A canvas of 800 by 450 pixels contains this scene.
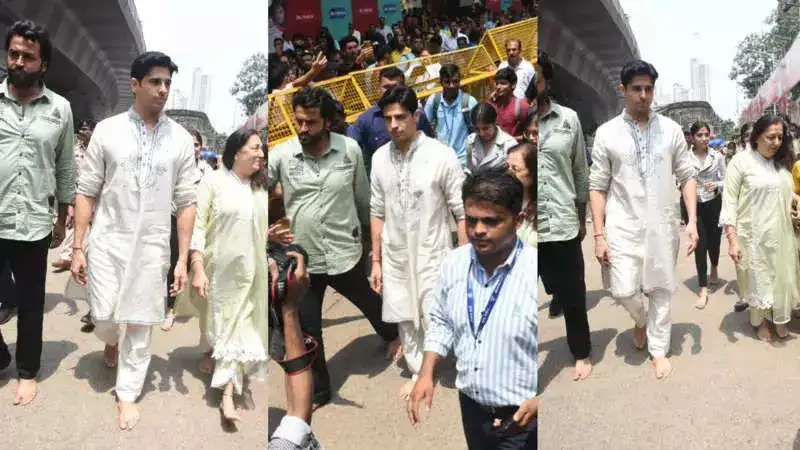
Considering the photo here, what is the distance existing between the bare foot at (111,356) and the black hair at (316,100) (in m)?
0.98

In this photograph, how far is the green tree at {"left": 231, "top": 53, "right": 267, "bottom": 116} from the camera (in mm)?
2174

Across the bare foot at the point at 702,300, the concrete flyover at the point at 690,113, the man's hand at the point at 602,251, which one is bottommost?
the bare foot at the point at 702,300

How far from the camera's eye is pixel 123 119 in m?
2.09

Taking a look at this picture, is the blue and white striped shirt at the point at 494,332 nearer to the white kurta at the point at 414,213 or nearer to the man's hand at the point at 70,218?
the white kurta at the point at 414,213

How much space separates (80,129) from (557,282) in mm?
1534

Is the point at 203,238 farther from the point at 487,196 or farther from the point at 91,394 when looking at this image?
the point at 487,196

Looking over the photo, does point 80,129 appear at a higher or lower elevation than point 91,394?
higher

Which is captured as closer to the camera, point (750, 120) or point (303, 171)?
point (303, 171)

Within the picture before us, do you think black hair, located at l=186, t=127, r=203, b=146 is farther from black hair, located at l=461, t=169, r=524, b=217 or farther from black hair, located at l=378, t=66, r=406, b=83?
black hair, located at l=461, t=169, r=524, b=217

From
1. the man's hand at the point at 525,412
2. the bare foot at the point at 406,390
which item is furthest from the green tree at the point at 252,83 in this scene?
the man's hand at the point at 525,412

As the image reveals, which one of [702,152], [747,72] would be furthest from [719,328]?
[747,72]

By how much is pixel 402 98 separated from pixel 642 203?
749 mm

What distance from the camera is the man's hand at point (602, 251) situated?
1.98 metres

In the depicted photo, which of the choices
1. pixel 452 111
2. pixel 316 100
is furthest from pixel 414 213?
pixel 316 100
